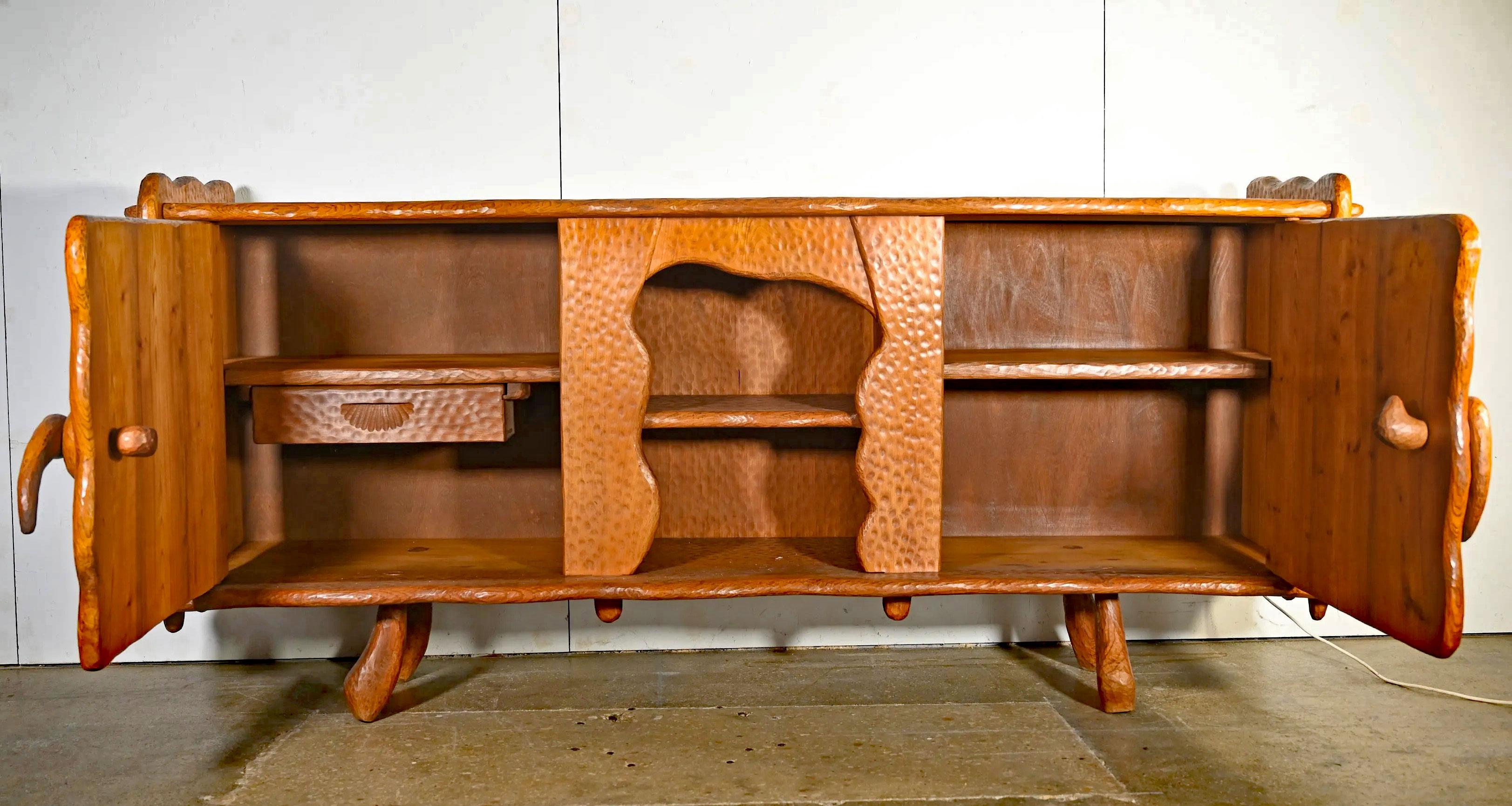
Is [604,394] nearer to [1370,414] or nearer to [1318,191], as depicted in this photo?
[1370,414]

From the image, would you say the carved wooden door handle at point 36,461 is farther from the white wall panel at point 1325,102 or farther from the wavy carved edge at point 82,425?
the white wall panel at point 1325,102

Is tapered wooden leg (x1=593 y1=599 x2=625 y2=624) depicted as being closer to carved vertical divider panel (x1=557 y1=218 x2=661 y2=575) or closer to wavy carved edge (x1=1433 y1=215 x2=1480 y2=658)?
carved vertical divider panel (x1=557 y1=218 x2=661 y2=575)

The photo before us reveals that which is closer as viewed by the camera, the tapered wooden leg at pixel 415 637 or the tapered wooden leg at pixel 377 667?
the tapered wooden leg at pixel 377 667

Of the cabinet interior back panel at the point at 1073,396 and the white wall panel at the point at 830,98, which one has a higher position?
the white wall panel at the point at 830,98

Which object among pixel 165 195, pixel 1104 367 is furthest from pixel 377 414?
pixel 1104 367

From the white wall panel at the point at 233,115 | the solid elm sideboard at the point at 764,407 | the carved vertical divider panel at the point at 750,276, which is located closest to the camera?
the solid elm sideboard at the point at 764,407

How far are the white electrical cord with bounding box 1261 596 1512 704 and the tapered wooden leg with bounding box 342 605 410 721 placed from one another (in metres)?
1.99

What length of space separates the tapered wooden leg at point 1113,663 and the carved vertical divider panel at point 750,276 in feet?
1.51

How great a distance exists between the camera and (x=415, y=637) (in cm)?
246

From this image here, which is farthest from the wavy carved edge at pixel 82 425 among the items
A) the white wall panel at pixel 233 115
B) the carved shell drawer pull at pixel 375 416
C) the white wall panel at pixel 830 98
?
the white wall panel at pixel 830 98

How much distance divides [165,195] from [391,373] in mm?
520

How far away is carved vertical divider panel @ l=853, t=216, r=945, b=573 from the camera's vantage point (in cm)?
202

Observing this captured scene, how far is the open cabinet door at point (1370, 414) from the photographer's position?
64.4 inches

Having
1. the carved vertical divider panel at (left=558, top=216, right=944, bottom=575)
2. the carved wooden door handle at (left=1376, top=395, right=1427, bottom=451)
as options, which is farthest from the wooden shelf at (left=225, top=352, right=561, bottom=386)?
the carved wooden door handle at (left=1376, top=395, right=1427, bottom=451)
